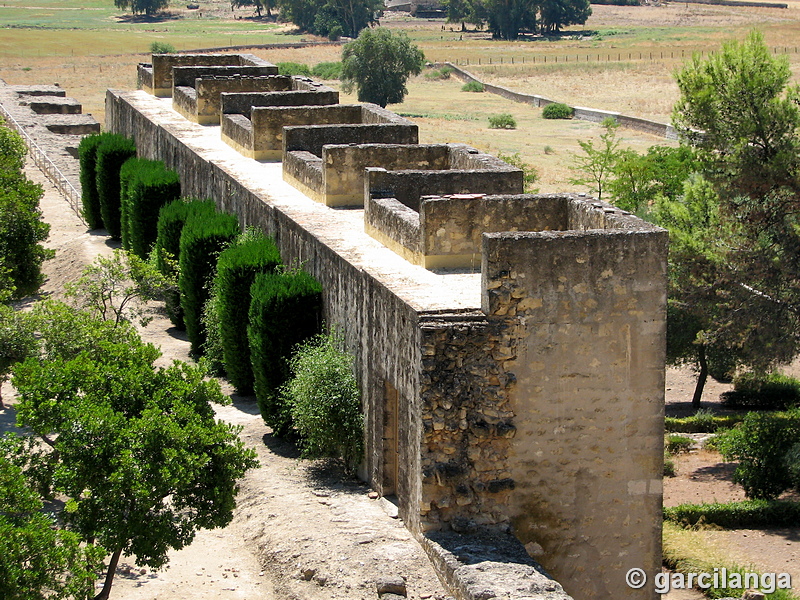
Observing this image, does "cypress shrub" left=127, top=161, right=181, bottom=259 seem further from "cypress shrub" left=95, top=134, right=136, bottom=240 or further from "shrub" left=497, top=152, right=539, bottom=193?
"shrub" left=497, top=152, right=539, bottom=193

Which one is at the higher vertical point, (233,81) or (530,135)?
(233,81)

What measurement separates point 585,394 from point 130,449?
16.7 ft

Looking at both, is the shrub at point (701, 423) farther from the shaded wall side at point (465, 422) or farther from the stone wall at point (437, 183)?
the shaded wall side at point (465, 422)

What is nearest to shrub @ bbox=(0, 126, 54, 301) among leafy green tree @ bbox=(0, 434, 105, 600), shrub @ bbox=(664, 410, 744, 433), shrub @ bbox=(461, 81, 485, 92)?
shrub @ bbox=(664, 410, 744, 433)

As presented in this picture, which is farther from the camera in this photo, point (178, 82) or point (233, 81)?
point (178, 82)

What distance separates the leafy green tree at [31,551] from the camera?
9992 mm

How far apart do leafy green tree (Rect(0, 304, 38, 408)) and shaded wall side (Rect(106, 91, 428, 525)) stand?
3.83 meters

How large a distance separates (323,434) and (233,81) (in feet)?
49.5

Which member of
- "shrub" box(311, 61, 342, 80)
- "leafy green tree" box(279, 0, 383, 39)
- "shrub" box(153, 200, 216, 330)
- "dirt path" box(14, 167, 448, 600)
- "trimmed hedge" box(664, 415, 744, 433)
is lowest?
"trimmed hedge" box(664, 415, 744, 433)

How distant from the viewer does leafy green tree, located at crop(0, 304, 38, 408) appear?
17438mm

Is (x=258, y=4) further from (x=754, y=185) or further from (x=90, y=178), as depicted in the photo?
(x=754, y=185)

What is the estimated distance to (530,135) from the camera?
177 ft

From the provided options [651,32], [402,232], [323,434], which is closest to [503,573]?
[323,434]

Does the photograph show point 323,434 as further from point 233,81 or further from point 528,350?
point 233,81
